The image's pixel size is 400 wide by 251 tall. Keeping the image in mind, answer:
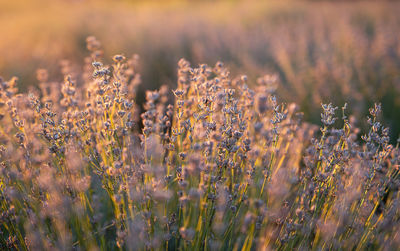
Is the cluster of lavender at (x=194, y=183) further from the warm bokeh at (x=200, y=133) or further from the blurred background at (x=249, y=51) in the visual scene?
the blurred background at (x=249, y=51)

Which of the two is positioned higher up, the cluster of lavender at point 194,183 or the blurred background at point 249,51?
the blurred background at point 249,51

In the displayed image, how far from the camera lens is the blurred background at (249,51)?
13.9 ft

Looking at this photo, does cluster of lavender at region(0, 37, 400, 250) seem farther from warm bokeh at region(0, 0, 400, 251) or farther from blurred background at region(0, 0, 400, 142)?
blurred background at region(0, 0, 400, 142)

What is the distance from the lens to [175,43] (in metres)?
6.04

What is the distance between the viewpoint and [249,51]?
5.85 m

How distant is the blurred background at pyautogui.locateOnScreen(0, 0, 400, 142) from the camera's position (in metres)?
4.25

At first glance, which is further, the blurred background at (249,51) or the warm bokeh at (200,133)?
the blurred background at (249,51)

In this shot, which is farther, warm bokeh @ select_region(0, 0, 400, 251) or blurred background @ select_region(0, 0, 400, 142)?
blurred background @ select_region(0, 0, 400, 142)

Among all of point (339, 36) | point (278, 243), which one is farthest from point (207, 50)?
point (278, 243)

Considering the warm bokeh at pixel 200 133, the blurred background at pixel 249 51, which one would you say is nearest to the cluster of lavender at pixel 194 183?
the warm bokeh at pixel 200 133

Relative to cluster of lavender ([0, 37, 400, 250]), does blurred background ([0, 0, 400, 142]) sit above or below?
above

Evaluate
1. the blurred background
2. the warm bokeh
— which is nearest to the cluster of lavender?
the warm bokeh

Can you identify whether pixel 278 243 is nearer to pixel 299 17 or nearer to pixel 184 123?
pixel 184 123

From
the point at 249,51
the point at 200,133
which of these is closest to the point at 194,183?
the point at 200,133
